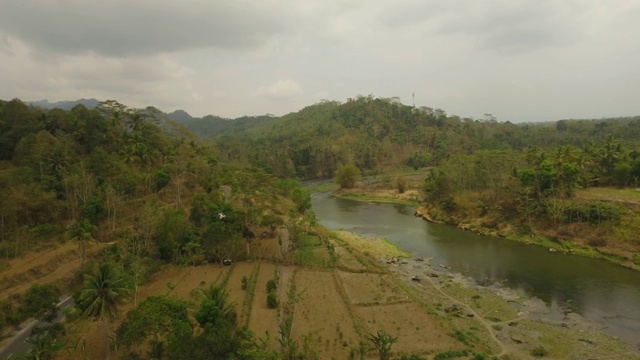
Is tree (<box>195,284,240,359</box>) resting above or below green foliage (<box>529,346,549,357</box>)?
above

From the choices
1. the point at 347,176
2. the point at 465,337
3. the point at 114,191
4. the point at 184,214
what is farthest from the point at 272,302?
the point at 347,176

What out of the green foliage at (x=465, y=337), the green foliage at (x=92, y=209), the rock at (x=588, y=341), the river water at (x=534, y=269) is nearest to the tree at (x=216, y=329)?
the green foliage at (x=465, y=337)

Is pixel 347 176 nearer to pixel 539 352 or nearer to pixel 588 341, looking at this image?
pixel 588 341

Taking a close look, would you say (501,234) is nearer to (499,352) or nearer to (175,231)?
(499,352)

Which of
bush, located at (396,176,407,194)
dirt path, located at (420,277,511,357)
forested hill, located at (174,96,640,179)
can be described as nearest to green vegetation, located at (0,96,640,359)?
dirt path, located at (420,277,511,357)

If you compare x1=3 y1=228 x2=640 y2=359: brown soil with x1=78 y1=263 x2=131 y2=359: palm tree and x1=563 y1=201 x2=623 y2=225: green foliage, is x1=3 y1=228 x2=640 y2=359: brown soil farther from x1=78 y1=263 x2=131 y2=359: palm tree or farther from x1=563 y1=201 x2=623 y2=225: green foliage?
x1=563 y1=201 x2=623 y2=225: green foliage

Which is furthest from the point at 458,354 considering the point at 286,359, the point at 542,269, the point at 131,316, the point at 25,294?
the point at 25,294
